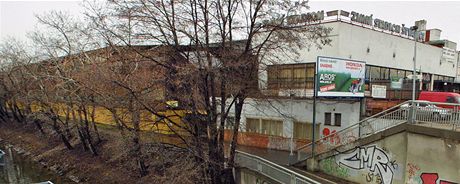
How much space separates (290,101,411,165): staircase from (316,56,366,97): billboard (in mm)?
2363

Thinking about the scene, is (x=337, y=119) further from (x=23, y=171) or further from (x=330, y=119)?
(x=23, y=171)

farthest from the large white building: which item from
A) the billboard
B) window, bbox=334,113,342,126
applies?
the billboard

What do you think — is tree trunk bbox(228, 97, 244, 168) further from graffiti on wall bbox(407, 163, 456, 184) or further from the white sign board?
the white sign board

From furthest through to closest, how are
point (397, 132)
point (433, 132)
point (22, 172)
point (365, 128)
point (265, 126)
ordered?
point (22, 172) < point (265, 126) < point (365, 128) < point (397, 132) < point (433, 132)

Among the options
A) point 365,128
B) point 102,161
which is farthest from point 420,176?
point 102,161

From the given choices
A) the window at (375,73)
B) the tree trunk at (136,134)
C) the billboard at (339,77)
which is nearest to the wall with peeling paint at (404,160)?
the billboard at (339,77)

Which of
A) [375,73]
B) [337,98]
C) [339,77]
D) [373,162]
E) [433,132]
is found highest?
[375,73]

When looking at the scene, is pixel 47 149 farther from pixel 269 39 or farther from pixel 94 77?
pixel 269 39

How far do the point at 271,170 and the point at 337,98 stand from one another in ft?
29.4

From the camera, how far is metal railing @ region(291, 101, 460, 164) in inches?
415

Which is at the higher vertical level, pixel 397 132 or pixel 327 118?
pixel 397 132

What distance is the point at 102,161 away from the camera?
72.9ft

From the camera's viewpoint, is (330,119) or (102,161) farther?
(102,161)

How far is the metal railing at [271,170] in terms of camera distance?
1088 cm
